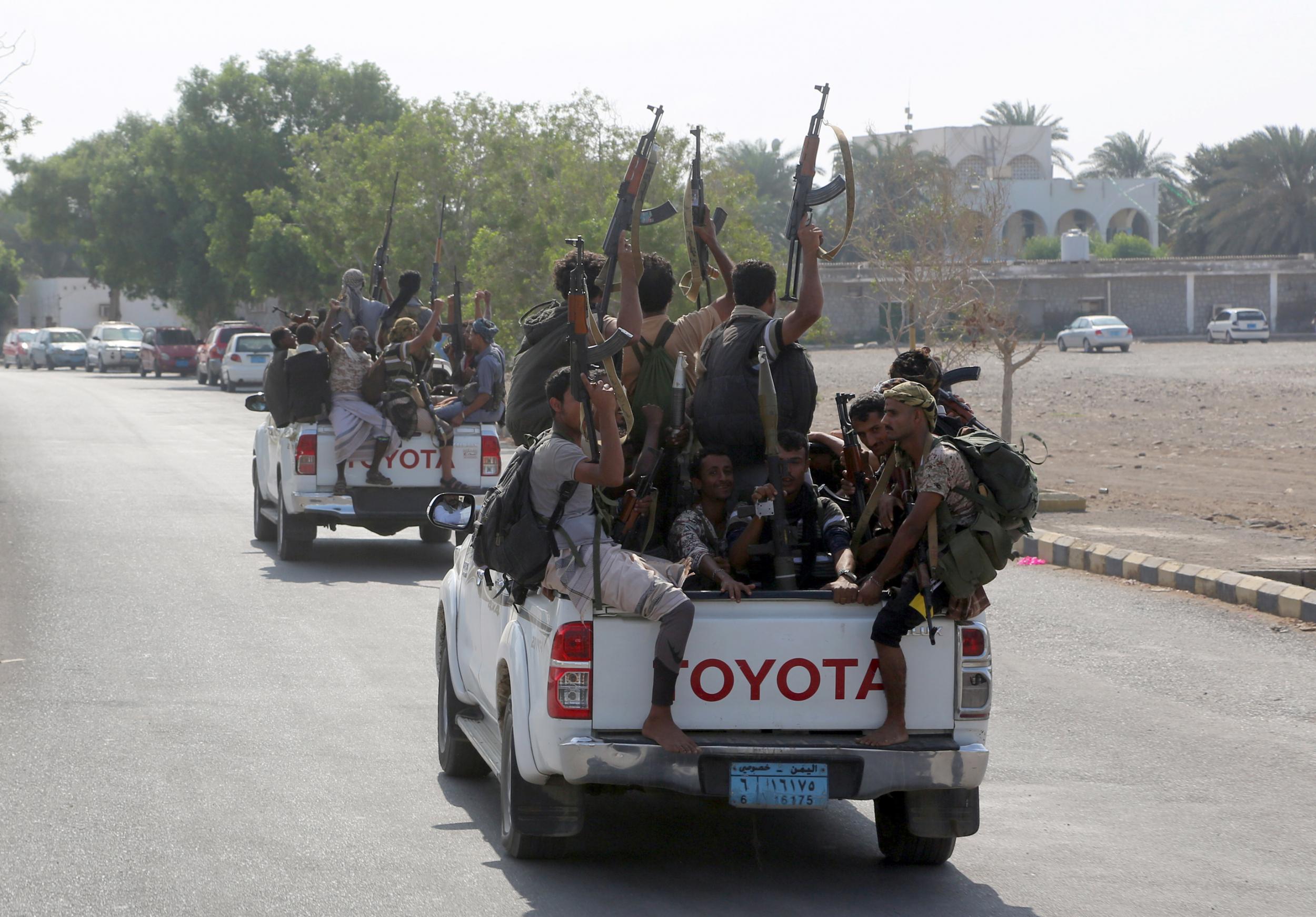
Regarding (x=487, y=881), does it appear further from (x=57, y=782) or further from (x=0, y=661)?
(x=0, y=661)

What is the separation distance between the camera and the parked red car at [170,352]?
175ft

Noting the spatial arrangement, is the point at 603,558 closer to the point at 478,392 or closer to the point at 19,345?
the point at 478,392

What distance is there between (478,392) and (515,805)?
7834mm

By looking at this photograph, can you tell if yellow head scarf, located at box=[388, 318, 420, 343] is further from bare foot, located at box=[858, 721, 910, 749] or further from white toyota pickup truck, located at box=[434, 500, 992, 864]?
bare foot, located at box=[858, 721, 910, 749]

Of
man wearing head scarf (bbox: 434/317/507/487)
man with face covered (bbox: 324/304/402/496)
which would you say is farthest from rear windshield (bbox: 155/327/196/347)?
man with face covered (bbox: 324/304/402/496)

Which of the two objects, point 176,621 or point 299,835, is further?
point 176,621

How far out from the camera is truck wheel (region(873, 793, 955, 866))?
555 centimetres

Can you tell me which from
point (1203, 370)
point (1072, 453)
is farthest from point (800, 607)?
point (1203, 370)

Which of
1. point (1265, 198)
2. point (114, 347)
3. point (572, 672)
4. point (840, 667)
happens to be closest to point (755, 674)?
point (840, 667)

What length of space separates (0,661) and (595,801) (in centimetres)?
445

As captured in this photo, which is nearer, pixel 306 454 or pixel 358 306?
pixel 306 454

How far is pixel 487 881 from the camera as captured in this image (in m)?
5.32

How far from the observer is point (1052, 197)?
8469cm

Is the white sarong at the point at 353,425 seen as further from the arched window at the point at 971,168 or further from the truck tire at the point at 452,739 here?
the arched window at the point at 971,168
